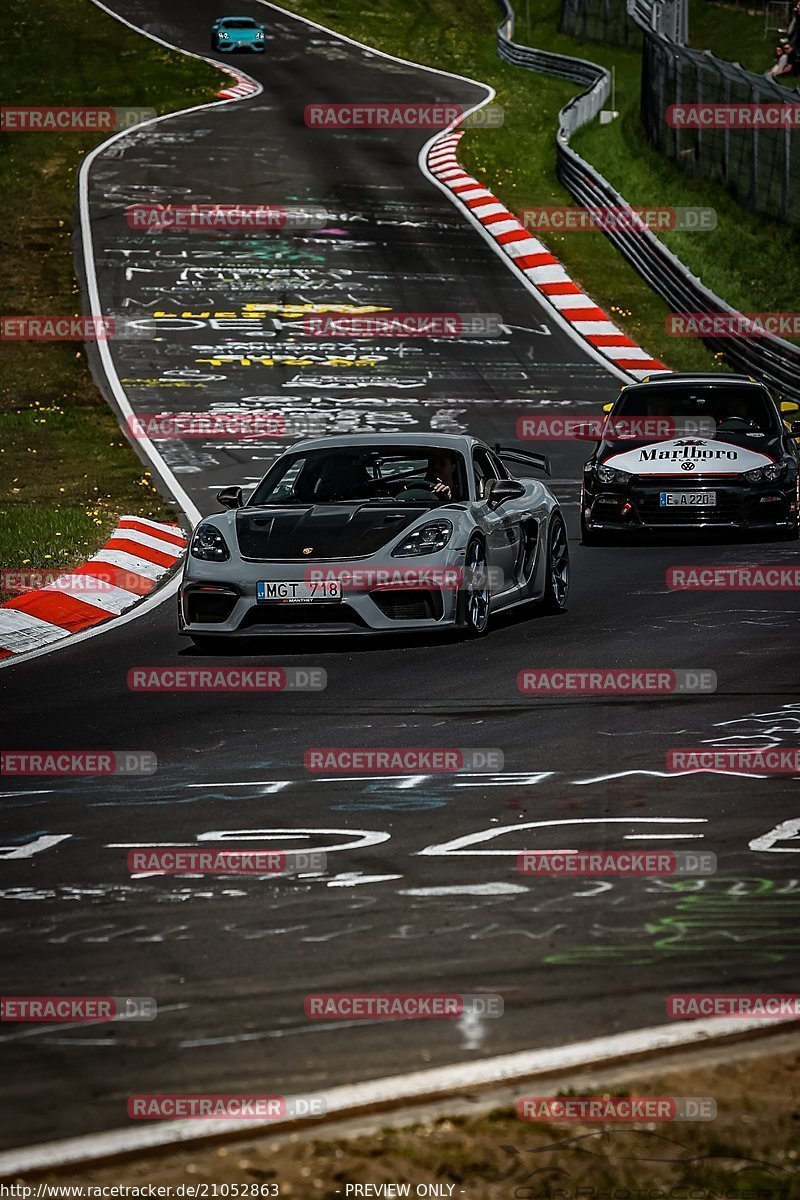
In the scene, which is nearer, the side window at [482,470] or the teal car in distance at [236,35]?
the side window at [482,470]

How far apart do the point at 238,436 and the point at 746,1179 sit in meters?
18.6

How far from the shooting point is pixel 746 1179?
405cm

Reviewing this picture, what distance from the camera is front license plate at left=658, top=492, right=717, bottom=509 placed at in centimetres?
1609

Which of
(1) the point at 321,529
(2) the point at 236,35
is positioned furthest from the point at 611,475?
(2) the point at 236,35

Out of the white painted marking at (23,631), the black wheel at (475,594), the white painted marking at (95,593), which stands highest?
the black wheel at (475,594)

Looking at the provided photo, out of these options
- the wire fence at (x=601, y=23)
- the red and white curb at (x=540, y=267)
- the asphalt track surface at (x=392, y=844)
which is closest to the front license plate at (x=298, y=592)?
the asphalt track surface at (x=392, y=844)

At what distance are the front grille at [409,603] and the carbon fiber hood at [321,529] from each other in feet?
0.87

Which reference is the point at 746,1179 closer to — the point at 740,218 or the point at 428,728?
the point at 428,728

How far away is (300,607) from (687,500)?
5631mm

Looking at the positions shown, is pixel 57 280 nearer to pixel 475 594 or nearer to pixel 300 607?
pixel 475 594

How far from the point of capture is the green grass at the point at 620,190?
1193 inches

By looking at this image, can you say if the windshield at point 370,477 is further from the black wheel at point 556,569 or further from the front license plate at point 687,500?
the front license plate at point 687,500

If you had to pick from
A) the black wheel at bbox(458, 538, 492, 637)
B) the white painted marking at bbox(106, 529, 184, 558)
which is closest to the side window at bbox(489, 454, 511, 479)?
the black wheel at bbox(458, 538, 492, 637)

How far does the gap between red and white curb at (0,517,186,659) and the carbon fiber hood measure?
1.51 metres
